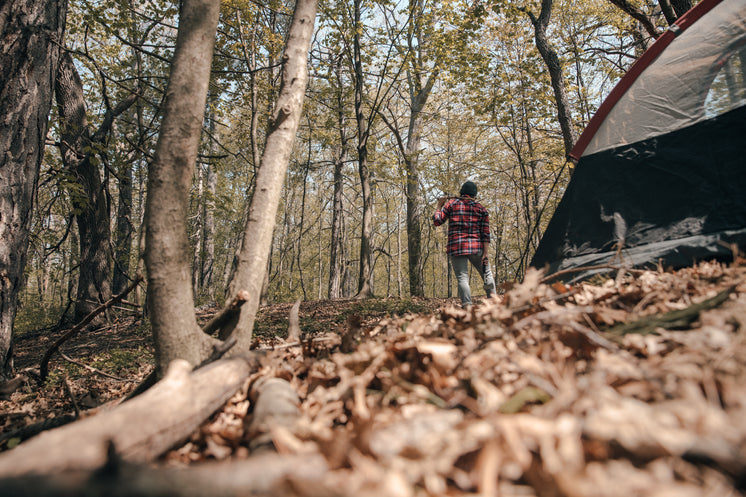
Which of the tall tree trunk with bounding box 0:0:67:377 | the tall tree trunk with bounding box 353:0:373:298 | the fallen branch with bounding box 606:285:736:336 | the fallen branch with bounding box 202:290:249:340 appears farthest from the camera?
the tall tree trunk with bounding box 353:0:373:298

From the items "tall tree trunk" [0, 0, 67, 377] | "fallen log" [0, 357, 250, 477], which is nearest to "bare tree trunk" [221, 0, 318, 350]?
"fallen log" [0, 357, 250, 477]

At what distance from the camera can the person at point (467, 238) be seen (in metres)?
5.47

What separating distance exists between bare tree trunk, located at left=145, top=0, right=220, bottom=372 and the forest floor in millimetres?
475

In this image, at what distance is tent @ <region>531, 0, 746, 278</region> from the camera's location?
3125 mm

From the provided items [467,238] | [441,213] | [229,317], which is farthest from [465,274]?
[229,317]

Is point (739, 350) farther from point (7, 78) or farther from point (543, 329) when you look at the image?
point (7, 78)

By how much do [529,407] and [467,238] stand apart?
4.63 metres

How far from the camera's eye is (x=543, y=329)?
153 centimetres

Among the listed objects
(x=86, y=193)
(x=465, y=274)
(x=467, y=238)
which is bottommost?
(x=465, y=274)

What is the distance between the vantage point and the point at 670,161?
11.4 feet

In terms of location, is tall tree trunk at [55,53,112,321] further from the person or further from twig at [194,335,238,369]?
the person

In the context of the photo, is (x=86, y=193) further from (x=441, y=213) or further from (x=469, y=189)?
(x=469, y=189)

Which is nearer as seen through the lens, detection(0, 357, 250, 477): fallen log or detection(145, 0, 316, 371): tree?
detection(0, 357, 250, 477): fallen log

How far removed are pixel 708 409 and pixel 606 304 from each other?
1.22 metres
